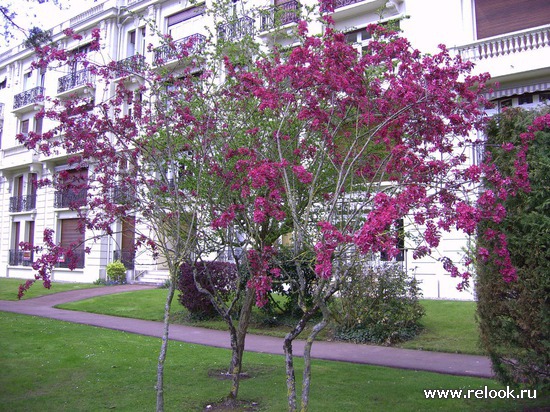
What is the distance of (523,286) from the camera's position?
541 centimetres

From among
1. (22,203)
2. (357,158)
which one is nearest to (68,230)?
(22,203)

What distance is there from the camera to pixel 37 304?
17.6m

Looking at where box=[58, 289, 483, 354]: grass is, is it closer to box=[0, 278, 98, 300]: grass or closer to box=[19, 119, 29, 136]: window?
box=[0, 278, 98, 300]: grass

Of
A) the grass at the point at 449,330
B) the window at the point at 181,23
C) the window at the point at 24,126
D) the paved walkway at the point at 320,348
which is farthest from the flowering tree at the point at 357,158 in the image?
the window at the point at 24,126

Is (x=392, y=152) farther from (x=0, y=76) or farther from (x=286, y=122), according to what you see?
(x=0, y=76)

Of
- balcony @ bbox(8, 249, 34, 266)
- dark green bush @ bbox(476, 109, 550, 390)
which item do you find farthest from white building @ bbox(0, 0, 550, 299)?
dark green bush @ bbox(476, 109, 550, 390)

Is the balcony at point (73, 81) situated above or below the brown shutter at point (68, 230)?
above

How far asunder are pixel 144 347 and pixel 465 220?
301 inches

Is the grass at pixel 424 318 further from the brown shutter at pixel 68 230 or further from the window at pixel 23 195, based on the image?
the window at pixel 23 195

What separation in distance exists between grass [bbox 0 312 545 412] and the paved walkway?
0.58 meters

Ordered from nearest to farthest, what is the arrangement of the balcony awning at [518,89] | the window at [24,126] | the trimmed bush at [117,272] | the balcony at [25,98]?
the balcony awning at [518,89] → the trimmed bush at [117,272] → the balcony at [25,98] → the window at [24,126]

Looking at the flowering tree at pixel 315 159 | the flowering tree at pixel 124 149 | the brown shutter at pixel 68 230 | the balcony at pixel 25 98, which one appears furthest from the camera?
the balcony at pixel 25 98

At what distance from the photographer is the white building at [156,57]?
587 inches

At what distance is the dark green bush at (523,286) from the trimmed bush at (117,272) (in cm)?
2059
